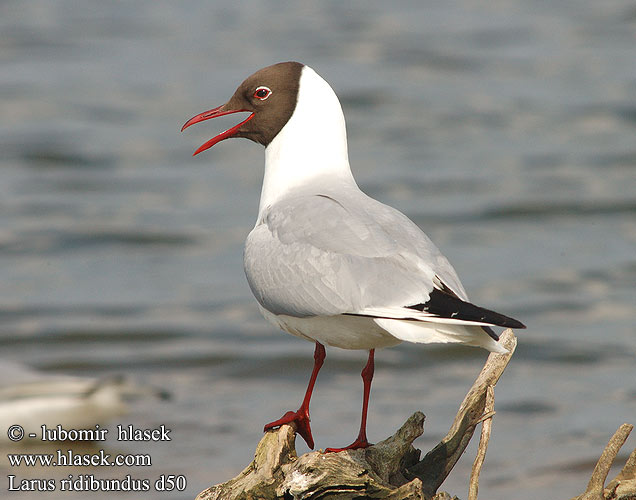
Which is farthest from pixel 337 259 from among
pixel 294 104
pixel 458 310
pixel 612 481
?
pixel 612 481

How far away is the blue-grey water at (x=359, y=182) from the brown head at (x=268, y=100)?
2.21 meters

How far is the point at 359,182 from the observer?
12180mm

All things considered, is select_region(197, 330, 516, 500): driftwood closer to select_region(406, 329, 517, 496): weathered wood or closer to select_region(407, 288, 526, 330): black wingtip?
select_region(406, 329, 517, 496): weathered wood

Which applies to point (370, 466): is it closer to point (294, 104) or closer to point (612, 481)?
point (612, 481)

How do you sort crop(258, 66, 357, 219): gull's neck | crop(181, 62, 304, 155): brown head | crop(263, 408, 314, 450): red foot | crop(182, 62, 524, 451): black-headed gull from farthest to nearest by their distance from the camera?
1. crop(181, 62, 304, 155): brown head
2. crop(258, 66, 357, 219): gull's neck
3. crop(263, 408, 314, 450): red foot
4. crop(182, 62, 524, 451): black-headed gull

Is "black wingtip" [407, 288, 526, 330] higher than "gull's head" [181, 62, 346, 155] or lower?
lower

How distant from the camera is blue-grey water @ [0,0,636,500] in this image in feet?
25.0

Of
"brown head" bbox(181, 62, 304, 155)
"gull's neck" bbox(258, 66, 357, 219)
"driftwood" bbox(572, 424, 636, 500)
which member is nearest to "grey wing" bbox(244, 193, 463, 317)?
"gull's neck" bbox(258, 66, 357, 219)

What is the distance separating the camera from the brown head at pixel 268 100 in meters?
5.21

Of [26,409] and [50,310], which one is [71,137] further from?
[26,409]

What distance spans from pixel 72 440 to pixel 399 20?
14425mm

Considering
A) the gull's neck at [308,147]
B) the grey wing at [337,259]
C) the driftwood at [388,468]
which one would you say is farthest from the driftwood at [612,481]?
the gull's neck at [308,147]

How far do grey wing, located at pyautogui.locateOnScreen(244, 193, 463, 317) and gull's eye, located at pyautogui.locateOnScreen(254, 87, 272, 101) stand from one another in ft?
2.22

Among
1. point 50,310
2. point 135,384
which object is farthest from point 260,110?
point 50,310
